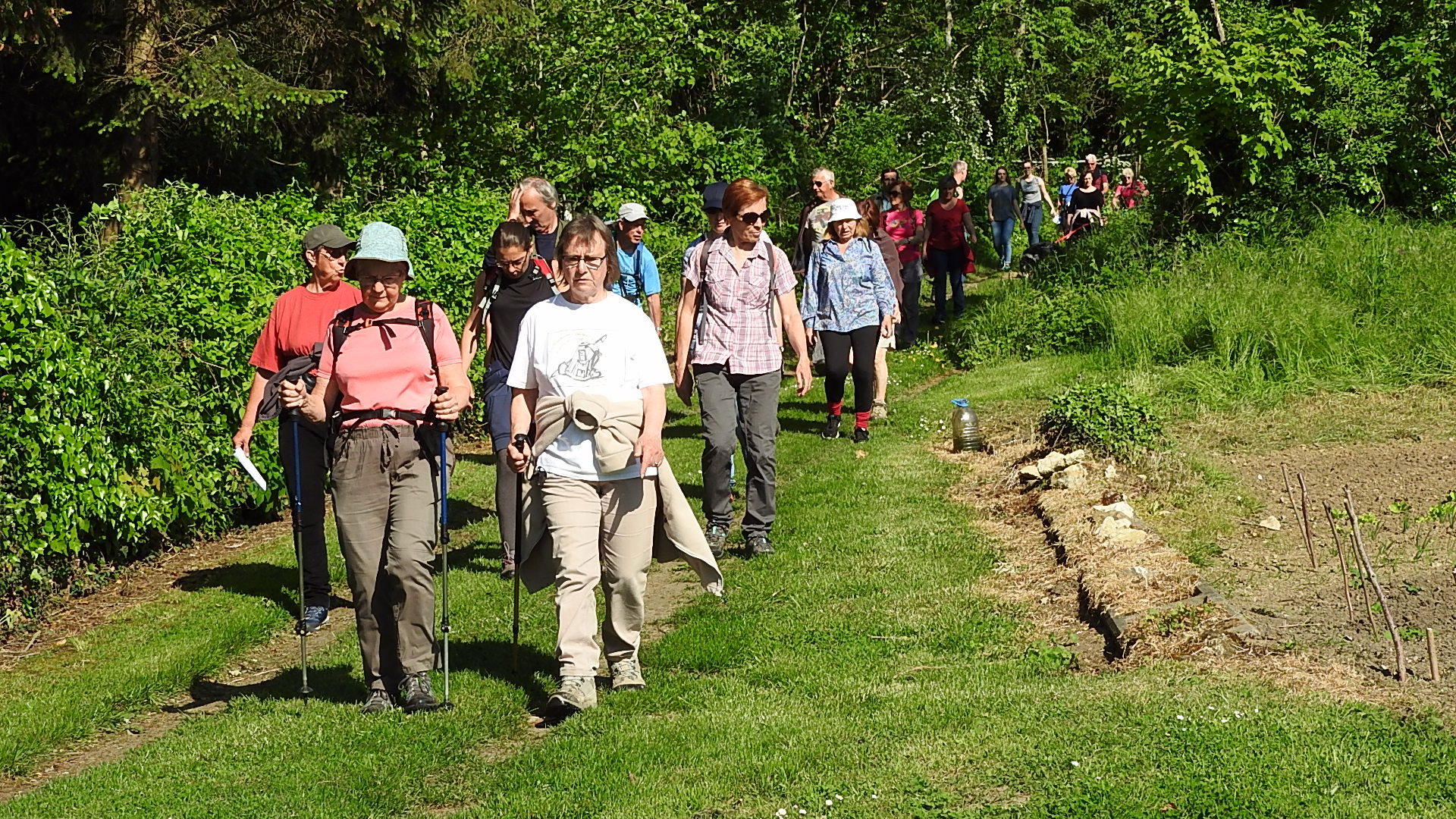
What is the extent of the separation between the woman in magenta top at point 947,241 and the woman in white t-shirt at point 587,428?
1329 cm

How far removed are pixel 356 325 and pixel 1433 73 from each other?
12023 mm

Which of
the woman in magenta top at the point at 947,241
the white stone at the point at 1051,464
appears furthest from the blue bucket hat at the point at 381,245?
the woman in magenta top at the point at 947,241

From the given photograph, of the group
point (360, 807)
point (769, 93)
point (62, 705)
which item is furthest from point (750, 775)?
point (769, 93)

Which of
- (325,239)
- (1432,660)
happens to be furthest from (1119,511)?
(325,239)

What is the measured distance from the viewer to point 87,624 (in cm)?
842

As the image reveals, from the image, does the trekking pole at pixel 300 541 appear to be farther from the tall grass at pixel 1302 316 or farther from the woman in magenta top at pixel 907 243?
the woman in magenta top at pixel 907 243

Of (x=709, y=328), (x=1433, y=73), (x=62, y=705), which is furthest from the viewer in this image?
(x=1433, y=73)

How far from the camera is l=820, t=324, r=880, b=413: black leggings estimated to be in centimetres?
1194

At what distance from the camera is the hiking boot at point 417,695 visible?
20.9ft

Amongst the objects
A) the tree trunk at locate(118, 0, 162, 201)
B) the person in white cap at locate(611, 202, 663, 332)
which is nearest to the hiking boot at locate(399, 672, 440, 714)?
the person in white cap at locate(611, 202, 663, 332)

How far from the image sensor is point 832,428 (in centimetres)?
1273

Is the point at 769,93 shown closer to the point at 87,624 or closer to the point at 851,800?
the point at 87,624

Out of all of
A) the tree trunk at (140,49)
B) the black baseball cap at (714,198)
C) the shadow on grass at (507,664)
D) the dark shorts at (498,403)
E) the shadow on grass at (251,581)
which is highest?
the tree trunk at (140,49)

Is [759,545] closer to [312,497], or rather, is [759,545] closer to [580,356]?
[312,497]
